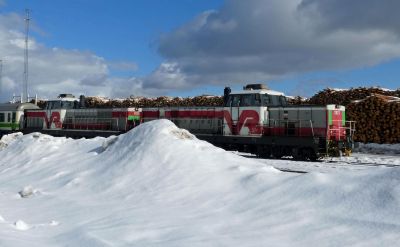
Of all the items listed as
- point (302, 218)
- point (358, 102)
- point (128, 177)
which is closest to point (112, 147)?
point (128, 177)

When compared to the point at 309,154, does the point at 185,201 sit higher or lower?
lower

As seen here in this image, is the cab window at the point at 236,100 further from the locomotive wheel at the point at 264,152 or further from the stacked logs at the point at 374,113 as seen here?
the stacked logs at the point at 374,113

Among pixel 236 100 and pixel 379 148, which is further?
pixel 379 148

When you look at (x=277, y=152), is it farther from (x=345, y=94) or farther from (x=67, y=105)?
(x=67, y=105)

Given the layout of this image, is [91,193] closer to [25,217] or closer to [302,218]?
[25,217]

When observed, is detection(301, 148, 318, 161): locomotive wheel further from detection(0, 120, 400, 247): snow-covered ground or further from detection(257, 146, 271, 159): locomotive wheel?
detection(0, 120, 400, 247): snow-covered ground

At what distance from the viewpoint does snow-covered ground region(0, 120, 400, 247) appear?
5.78 m

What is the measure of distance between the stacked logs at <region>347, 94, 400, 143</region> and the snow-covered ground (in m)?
15.0

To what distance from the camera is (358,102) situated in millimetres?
24156

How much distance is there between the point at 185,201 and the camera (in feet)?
25.9

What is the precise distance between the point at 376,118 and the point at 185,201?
59.6 feet

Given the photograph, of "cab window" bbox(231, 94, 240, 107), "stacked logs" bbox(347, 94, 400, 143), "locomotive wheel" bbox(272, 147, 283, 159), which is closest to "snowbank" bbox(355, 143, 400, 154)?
"stacked logs" bbox(347, 94, 400, 143)

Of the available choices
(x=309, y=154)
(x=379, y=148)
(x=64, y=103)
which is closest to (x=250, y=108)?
(x=309, y=154)

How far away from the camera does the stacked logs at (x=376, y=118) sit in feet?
74.2
